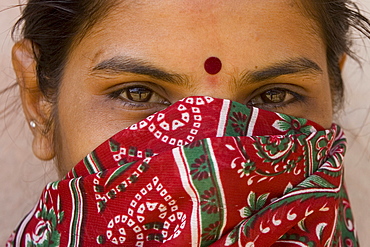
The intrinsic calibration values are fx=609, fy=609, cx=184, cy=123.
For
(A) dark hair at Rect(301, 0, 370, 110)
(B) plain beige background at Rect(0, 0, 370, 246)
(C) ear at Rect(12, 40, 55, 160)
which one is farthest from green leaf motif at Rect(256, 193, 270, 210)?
(B) plain beige background at Rect(0, 0, 370, 246)

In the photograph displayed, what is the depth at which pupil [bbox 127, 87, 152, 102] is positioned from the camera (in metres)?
1.55

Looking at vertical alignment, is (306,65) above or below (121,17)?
below

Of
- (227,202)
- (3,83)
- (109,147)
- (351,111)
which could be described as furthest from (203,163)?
(351,111)

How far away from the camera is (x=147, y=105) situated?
1552 millimetres

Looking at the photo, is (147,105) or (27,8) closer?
(147,105)

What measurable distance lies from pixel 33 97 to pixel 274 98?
72 centimetres

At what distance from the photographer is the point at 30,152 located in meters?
2.38

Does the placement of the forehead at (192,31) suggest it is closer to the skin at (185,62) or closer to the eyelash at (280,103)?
the skin at (185,62)

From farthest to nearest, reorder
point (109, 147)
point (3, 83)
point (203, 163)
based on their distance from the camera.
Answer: point (3, 83)
point (109, 147)
point (203, 163)

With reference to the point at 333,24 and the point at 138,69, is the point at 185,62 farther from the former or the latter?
the point at 333,24

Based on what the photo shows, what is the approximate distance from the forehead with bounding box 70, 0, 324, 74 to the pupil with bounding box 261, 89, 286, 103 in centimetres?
12

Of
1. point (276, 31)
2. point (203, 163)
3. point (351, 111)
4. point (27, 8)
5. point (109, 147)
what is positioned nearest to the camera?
point (203, 163)

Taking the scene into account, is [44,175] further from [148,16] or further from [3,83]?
[148,16]

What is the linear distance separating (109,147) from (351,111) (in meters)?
1.46
